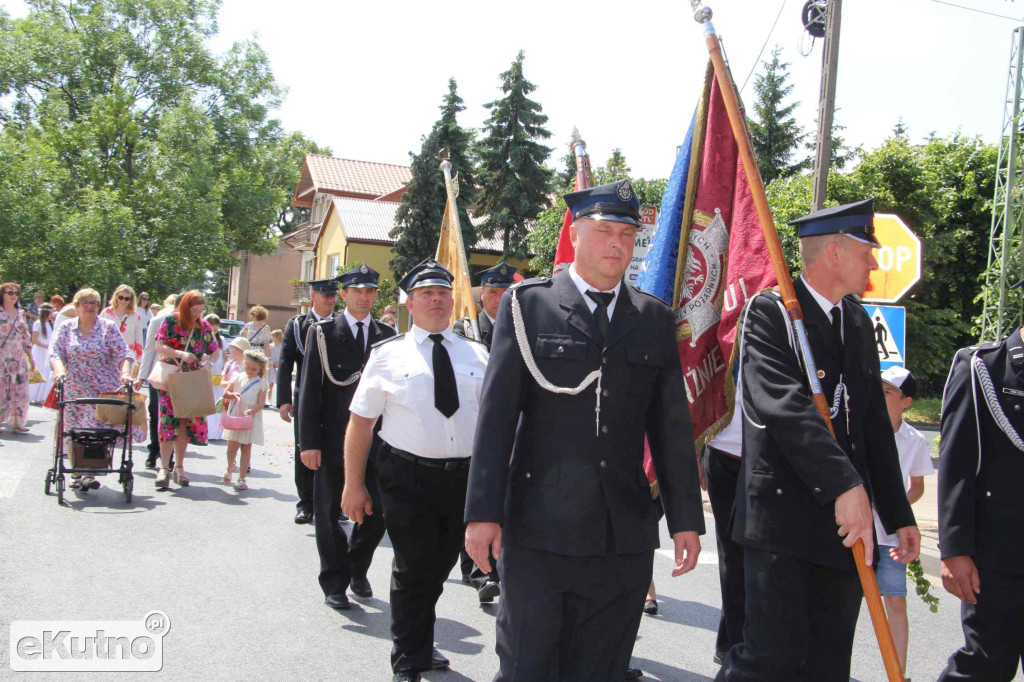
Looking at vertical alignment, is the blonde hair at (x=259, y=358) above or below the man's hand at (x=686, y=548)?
above

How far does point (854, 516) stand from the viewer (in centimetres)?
319

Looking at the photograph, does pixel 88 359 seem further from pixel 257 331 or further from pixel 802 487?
pixel 802 487

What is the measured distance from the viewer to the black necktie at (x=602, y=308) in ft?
11.1

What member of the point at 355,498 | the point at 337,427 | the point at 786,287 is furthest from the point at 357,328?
the point at 786,287

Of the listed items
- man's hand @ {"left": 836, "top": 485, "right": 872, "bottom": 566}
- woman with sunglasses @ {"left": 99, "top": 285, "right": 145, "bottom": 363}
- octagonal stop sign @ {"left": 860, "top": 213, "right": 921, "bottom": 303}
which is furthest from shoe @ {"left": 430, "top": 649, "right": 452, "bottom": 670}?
woman with sunglasses @ {"left": 99, "top": 285, "right": 145, "bottom": 363}

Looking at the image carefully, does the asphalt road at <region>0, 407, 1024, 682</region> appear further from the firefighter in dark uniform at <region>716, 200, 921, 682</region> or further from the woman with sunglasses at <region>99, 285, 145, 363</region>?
the woman with sunglasses at <region>99, 285, 145, 363</region>

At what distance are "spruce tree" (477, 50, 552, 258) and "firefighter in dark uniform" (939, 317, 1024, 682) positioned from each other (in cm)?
3600

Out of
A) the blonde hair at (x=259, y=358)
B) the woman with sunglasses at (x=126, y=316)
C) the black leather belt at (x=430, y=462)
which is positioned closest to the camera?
the black leather belt at (x=430, y=462)

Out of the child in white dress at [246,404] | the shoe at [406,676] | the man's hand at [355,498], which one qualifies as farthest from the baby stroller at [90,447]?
the shoe at [406,676]

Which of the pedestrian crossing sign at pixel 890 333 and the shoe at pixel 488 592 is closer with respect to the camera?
the shoe at pixel 488 592

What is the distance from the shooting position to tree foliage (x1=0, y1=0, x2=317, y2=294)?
109 feet

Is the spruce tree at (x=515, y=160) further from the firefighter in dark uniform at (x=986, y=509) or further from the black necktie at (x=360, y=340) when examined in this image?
the firefighter in dark uniform at (x=986, y=509)

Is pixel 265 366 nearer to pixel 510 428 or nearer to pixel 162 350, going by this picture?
pixel 162 350

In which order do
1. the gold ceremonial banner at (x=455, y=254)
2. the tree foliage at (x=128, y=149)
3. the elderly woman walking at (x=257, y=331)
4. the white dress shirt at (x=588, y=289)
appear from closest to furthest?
the white dress shirt at (x=588, y=289) → the gold ceremonial banner at (x=455, y=254) → the elderly woman walking at (x=257, y=331) → the tree foliage at (x=128, y=149)
